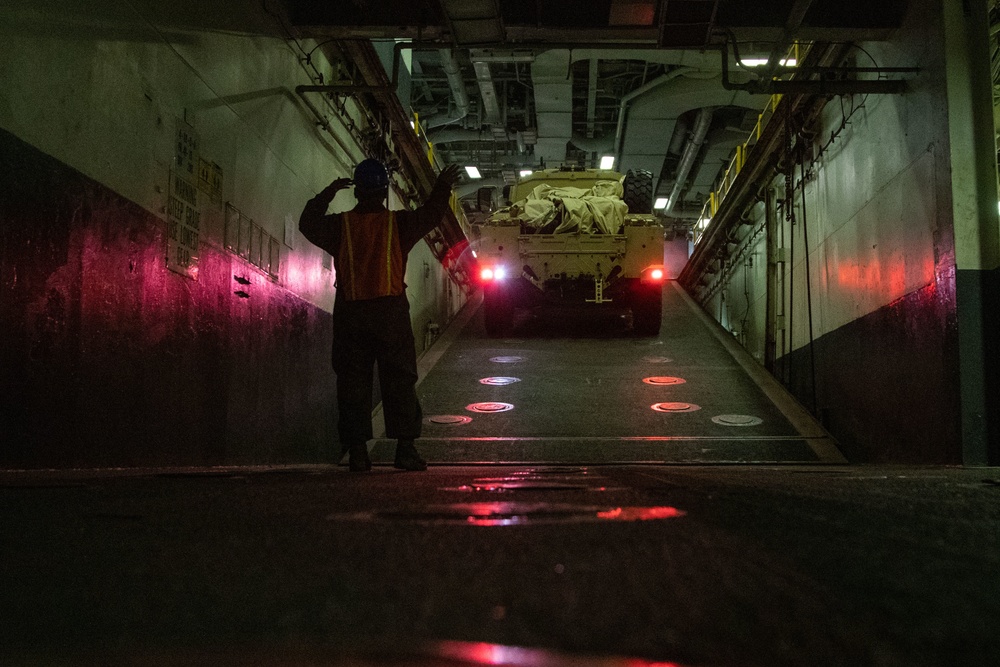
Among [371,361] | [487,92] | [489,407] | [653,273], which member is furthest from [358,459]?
[487,92]

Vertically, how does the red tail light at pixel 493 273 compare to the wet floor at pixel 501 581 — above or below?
above

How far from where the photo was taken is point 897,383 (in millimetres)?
6172

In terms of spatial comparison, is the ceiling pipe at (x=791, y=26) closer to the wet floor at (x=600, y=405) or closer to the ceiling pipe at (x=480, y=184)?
the wet floor at (x=600, y=405)

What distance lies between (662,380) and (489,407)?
95.3 inches

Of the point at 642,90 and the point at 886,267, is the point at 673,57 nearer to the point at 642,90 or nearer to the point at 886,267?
the point at 642,90

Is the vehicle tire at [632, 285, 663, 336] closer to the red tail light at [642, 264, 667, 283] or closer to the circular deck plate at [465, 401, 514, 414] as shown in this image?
the red tail light at [642, 264, 667, 283]

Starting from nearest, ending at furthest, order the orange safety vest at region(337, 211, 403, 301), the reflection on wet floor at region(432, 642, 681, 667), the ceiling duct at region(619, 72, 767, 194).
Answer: the reflection on wet floor at region(432, 642, 681, 667), the orange safety vest at region(337, 211, 403, 301), the ceiling duct at region(619, 72, 767, 194)

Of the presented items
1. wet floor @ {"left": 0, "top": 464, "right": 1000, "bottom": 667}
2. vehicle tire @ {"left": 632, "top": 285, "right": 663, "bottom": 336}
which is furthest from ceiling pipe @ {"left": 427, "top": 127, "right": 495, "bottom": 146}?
wet floor @ {"left": 0, "top": 464, "right": 1000, "bottom": 667}

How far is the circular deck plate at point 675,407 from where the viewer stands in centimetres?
769

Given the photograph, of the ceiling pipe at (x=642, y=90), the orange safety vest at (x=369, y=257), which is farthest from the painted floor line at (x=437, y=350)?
the ceiling pipe at (x=642, y=90)

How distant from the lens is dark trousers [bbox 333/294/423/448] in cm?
443

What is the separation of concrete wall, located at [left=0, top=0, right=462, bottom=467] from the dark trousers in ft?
3.54

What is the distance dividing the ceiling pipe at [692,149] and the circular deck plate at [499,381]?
32.2 feet

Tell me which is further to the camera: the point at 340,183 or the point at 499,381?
the point at 499,381
